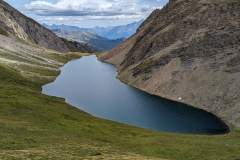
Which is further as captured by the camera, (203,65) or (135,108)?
(203,65)

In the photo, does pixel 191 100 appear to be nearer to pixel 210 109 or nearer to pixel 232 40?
pixel 210 109

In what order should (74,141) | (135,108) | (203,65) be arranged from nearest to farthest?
(74,141)
(135,108)
(203,65)

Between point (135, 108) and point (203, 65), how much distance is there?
1562 inches

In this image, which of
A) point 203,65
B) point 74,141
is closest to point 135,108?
point 203,65

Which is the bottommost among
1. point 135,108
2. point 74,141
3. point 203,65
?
Result: point 74,141

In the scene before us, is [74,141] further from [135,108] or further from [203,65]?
[203,65]

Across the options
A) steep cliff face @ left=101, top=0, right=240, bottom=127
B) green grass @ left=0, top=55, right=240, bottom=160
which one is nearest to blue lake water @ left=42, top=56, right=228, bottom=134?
steep cliff face @ left=101, top=0, right=240, bottom=127

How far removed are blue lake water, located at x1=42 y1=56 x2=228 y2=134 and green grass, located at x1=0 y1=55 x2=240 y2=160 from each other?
598 inches

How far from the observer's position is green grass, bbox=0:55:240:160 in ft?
167

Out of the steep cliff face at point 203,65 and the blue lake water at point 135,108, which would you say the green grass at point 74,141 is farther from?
the steep cliff face at point 203,65

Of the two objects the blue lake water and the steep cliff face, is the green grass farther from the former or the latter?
the steep cliff face

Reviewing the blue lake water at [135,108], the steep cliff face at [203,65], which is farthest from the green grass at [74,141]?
the steep cliff face at [203,65]

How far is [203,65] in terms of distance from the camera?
157500mm

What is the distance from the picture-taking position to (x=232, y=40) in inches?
6403
